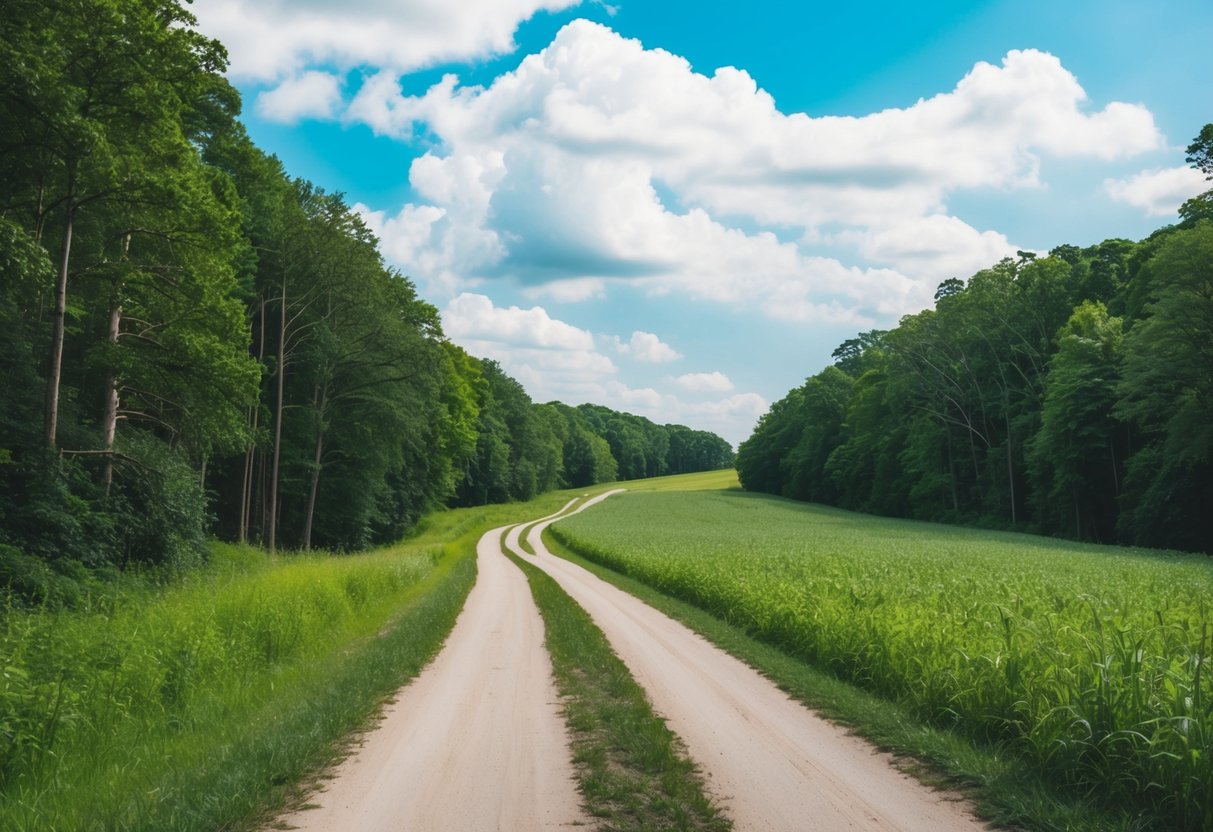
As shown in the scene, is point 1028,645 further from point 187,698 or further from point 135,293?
point 135,293

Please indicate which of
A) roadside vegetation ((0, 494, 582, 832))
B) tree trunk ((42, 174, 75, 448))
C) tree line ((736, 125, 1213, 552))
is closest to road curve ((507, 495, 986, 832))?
roadside vegetation ((0, 494, 582, 832))

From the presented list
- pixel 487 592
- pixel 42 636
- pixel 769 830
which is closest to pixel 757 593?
pixel 487 592

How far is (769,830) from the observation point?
5.28 m

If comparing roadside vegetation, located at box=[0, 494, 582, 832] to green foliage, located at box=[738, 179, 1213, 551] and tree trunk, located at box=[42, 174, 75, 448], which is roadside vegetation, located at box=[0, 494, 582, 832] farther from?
green foliage, located at box=[738, 179, 1213, 551]

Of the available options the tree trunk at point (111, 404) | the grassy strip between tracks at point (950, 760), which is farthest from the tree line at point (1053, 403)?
the tree trunk at point (111, 404)

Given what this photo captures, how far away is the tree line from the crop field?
57.6 ft

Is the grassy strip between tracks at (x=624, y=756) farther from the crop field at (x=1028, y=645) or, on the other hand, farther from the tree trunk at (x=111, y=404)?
the tree trunk at (x=111, y=404)

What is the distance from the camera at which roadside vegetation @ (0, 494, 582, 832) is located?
584 cm

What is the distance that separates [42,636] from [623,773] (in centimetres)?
772

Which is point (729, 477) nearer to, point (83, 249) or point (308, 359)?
point (308, 359)

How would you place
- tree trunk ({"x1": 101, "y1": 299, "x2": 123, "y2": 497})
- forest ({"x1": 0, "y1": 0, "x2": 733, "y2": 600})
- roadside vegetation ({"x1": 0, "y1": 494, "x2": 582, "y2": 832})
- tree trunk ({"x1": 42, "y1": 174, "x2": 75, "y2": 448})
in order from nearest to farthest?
1. roadside vegetation ({"x1": 0, "y1": 494, "x2": 582, "y2": 832})
2. forest ({"x1": 0, "y1": 0, "x2": 733, "y2": 600})
3. tree trunk ({"x1": 42, "y1": 174, "x2": 75, "y2": 448})
4. tree trunk ({"x1": 101, "y1": 299, "x2": 123, "y2": 497})

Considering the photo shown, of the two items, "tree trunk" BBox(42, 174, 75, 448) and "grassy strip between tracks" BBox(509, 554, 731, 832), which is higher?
"tree trunk" BBox(42, 174, 75, 448)

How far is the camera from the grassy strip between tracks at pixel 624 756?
551 centimetres

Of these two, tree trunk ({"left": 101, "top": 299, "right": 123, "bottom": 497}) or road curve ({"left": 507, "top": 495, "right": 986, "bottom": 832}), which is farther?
tree trunk ({"left": 101, "top": 299, "right": 123, "bottom": 497})
